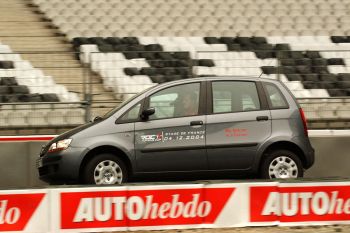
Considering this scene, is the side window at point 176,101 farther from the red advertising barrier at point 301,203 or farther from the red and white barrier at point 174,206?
the red advertising barrier at point 301,203

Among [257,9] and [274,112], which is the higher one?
[257,9]

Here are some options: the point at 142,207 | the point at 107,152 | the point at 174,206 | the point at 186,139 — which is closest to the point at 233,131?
the point at 186,139

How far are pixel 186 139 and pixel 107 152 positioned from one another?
1101 millimetres

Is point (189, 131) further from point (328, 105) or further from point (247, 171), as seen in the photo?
point (328, 105)

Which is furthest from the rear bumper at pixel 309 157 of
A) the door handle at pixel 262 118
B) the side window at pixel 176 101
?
the side window at pixel 176 101

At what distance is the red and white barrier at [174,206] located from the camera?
8438 mm

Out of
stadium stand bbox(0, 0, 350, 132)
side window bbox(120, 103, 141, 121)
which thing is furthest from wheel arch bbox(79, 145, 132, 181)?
stadium stand bbox(0, 0, 350, 132)

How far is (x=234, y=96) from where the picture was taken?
10859 millimetres

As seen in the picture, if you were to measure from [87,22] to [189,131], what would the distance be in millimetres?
9564

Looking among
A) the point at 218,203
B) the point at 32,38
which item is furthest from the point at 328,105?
the point at 32,38

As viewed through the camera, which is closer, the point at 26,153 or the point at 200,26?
the point at 26,153

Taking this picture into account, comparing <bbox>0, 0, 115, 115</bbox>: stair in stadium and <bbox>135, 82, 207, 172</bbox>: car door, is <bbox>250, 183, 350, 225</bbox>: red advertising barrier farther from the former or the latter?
<bbox>0, 0, 115, 115</bbox>: stair in stadium

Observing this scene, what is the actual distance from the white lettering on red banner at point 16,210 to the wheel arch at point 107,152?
2.22 meters

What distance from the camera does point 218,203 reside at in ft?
28.7
